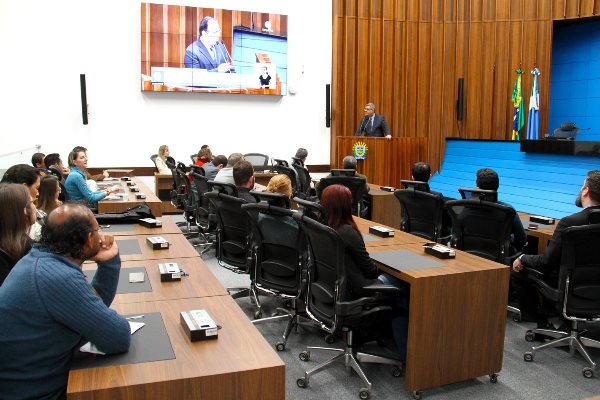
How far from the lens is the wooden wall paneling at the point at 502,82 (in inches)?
438

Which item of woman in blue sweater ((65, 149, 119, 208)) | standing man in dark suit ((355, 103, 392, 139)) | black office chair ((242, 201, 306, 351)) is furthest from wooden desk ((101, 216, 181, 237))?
standing man in dark suit ((355, 103, 392, 139))

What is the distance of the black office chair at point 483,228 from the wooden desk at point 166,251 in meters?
2.06

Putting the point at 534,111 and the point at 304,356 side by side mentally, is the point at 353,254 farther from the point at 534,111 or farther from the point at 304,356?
the point at 534,111

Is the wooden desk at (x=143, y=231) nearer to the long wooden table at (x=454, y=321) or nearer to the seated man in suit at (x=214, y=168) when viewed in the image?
the long wooden table at (x=454, y=321)

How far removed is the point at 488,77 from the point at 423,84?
130 cm

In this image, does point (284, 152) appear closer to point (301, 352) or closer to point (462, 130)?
point (462, 130)

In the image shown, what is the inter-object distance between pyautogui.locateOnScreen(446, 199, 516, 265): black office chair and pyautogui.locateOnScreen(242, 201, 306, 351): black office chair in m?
1.36


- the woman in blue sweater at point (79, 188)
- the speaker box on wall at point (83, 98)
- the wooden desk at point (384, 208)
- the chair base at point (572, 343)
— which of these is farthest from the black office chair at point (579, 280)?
the speaker box on wall at point (83, 98)

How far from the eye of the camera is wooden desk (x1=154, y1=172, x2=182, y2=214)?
9.48 m

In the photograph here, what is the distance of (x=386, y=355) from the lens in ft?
11.7

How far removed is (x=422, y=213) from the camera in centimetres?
509

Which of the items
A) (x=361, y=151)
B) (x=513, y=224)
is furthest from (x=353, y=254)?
(x=361, y=151)

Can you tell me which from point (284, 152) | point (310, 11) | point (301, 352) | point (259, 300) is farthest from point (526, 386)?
point (310, 11)

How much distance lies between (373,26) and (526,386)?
9.31 metres
